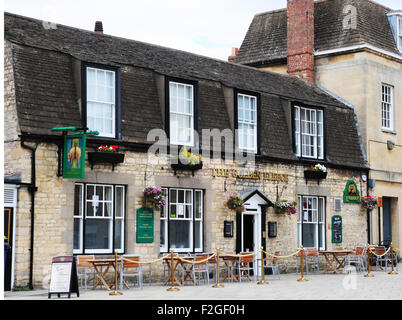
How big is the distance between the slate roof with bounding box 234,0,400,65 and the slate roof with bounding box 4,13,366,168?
277cm

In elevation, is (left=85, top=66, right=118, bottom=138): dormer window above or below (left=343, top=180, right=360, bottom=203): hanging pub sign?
above

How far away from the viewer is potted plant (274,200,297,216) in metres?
24.2

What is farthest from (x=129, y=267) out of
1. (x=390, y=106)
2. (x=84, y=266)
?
(x=390, y=106)

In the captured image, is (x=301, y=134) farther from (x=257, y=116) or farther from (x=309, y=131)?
(x=257, y=116)

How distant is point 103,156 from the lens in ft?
64.1

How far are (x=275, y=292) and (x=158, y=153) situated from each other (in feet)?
18.9

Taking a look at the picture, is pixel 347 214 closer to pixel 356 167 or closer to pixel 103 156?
pixel 356 167

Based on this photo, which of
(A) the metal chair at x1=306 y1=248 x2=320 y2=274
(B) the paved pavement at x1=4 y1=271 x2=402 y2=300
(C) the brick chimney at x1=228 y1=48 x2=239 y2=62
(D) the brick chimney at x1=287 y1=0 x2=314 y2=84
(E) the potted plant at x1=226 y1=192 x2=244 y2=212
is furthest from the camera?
(C) the brick chimney at x1=228 y1=48 x2=239 y2=62

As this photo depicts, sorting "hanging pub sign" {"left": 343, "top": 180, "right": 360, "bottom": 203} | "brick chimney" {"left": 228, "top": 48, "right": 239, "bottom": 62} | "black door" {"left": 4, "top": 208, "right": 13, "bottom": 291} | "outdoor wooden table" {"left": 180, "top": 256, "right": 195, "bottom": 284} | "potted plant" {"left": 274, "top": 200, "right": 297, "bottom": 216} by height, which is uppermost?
"brick chimney" {"left": 228, "top": 48, "right": 239, "bottom": 62}

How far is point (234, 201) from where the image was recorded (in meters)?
22.7

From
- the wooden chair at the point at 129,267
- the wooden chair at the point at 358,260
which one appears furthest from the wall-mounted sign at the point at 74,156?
the wooden chair at the point at 358,260

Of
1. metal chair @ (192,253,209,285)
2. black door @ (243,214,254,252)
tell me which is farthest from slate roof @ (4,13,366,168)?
metal chair @ (192,253,209,285)

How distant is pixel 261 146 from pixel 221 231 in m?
3.17

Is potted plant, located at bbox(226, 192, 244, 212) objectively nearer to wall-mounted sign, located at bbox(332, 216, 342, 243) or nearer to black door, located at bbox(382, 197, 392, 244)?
wall-mounted sign, located at bbox(332, 216, 342, 243)
